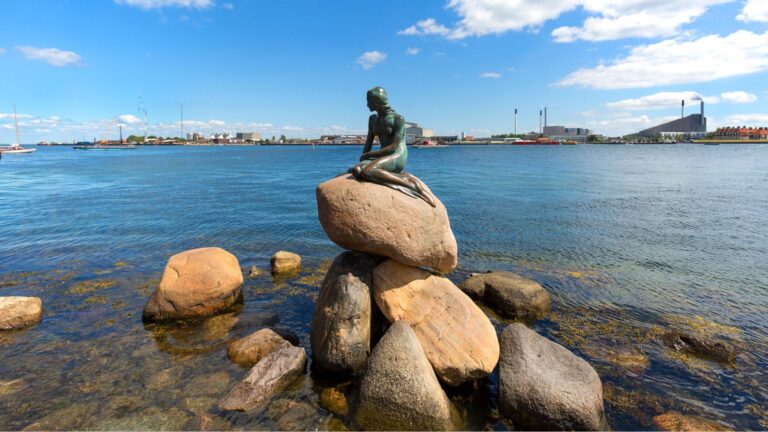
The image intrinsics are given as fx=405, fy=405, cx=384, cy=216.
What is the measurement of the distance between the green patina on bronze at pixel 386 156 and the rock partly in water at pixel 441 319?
1697 millimetres

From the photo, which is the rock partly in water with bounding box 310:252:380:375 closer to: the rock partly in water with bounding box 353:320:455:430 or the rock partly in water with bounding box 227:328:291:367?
the rock partly in water with bounding box 227:328:291:367

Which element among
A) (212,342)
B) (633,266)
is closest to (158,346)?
(212,342)

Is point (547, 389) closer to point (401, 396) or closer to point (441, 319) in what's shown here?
point (441, 319)

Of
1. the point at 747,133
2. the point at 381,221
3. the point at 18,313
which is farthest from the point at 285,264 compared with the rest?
the point at 747,133

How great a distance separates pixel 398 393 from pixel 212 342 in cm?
529

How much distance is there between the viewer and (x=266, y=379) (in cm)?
782

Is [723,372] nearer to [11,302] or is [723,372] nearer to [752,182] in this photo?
[11,302]

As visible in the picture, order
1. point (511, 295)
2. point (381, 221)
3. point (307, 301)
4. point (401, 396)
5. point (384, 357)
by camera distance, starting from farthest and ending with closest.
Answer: point (307, 301) → point (511, 295) → point (381, 221) → point (384, 357) → point (401, 396)

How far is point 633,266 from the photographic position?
53.3ft

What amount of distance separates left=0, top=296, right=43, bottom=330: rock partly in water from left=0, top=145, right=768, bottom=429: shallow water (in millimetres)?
307

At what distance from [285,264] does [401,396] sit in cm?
948

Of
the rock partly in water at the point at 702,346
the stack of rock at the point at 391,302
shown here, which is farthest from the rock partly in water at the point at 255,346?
the rock partly in water at the point at 702,346

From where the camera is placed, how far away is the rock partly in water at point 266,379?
742 cm

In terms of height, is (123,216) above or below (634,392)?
above
